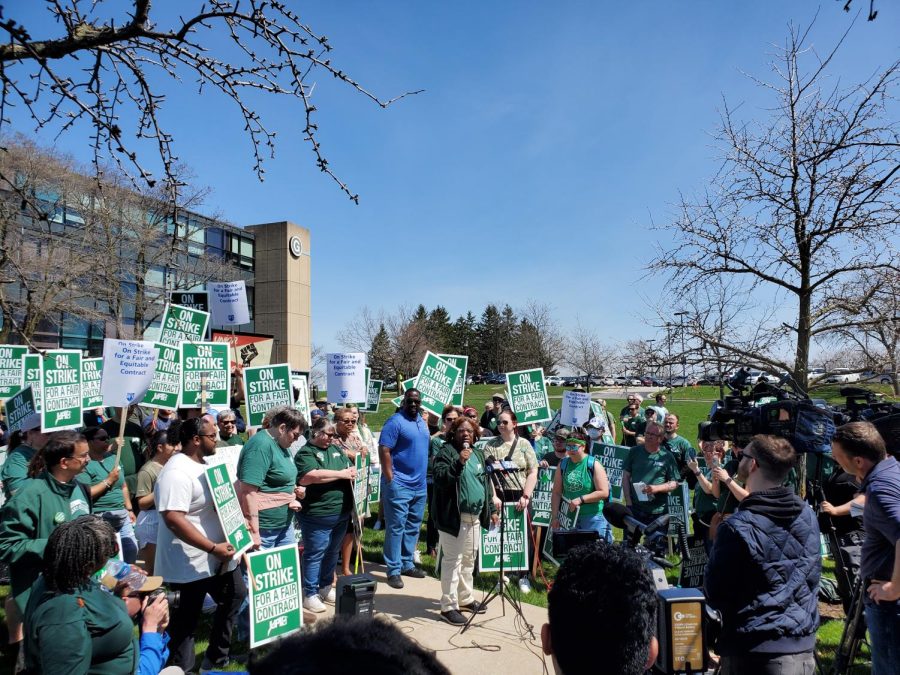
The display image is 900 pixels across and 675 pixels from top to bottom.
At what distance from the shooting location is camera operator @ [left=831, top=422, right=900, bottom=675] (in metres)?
3.25

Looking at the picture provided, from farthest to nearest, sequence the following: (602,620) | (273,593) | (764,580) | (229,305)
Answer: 1. (229,305)
2. (273,593)
3. (764,580)
4. (602,620)

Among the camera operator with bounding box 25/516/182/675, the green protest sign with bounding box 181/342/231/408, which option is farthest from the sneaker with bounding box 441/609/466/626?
A: the green protest sign with bounding box 181/342/231/408

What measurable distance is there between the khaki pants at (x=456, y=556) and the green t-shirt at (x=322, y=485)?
1152 millimetres

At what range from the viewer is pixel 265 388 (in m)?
8.32

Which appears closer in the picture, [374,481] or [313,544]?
[313,544]

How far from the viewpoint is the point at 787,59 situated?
241 inches

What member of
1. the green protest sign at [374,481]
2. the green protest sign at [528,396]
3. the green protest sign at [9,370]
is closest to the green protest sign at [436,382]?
the green protest sign at [528,396]

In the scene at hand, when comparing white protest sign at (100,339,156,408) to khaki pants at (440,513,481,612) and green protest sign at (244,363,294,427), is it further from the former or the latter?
khaki pants at (440,513,481,612)

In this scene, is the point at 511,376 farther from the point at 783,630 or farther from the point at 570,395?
the point at 783,630

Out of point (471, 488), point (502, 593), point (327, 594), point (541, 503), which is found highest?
point (471, 488)

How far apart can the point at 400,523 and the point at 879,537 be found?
476 centimetres

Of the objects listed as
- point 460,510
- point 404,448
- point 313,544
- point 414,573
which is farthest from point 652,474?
point 313,544

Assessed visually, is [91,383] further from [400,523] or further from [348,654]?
[348,654]

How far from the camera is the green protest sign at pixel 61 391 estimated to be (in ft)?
22.7
